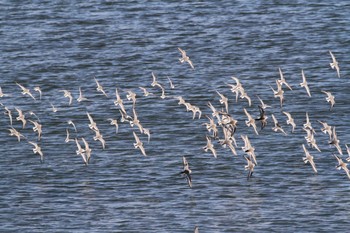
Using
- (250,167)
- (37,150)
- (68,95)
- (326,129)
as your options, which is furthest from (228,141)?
(68,95)

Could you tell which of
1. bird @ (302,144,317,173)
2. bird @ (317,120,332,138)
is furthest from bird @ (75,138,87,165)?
bird @ (317,120,332,138)

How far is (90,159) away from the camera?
11412 centimetres

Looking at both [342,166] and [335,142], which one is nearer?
[342,166]

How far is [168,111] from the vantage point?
126 metres

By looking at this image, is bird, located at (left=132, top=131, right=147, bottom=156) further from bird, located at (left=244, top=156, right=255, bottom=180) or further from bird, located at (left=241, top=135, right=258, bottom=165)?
bird, located at (left=244, top=156, right=255, bottom=180)

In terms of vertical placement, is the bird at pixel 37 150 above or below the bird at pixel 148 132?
above

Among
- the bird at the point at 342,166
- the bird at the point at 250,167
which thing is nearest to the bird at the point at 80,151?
the bird at the point at 250,167

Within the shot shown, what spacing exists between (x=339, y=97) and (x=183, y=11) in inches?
1442

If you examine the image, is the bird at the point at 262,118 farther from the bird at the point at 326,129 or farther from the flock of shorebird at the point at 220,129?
the bird at the point at 326,129

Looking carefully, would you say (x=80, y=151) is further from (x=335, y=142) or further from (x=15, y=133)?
(x=335, y=142)

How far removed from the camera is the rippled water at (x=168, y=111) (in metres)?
102

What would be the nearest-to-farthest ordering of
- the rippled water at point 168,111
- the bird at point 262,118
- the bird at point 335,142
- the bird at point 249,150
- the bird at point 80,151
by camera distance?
the rippled water at point 168,111 → the bird at point 249,150 → the bird at point 335,142 → the bird at point 80,151 → the bird at point 262,118

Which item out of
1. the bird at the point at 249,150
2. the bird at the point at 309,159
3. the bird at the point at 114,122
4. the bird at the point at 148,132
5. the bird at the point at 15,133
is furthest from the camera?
the bird at the point at 114,122

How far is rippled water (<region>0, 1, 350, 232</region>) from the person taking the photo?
10150 cm
